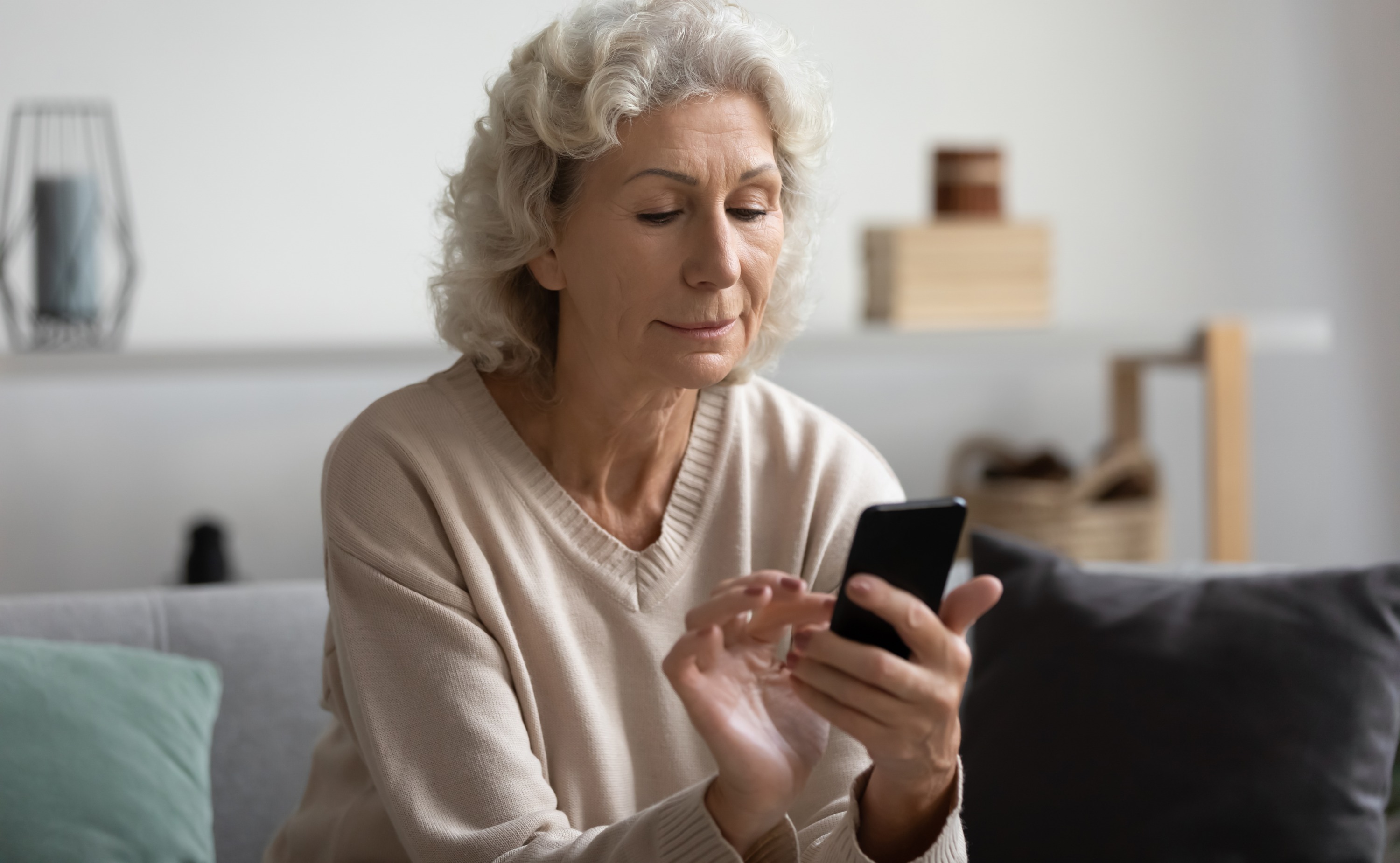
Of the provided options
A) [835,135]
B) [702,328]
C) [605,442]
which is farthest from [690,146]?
[835,135]

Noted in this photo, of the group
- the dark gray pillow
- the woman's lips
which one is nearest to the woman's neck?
the woman's lips

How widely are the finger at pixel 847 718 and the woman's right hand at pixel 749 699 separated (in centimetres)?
5

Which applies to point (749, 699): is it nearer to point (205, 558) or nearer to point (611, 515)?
point (611, 515)

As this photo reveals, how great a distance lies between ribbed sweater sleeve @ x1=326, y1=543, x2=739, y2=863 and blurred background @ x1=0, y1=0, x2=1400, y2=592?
111cm

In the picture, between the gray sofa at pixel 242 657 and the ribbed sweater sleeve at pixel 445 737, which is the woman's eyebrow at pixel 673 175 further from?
the gray sofa at pixel 242 657

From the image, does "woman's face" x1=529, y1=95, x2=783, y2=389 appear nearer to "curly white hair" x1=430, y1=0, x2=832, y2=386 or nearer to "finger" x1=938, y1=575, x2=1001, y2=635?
"curly white hair" x1=430, y1=0, x2=832, y2=386

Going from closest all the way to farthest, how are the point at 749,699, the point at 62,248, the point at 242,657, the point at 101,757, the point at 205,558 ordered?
the point at 749,699, the point at 101,757, the point at 242,657, the point at 62,248, the point at 205,558

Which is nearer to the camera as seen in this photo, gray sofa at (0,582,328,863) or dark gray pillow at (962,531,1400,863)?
dark gray pillow at (962,531,1400,863)

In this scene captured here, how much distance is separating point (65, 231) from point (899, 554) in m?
1.75

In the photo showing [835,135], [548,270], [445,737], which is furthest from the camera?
[835,135]

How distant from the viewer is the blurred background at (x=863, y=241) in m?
2.40

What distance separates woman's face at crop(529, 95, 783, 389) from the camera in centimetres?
107

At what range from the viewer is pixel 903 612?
2.76ft

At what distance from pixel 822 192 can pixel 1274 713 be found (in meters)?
0.68
